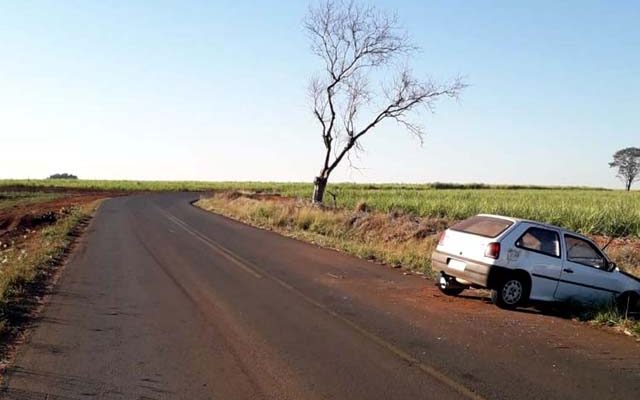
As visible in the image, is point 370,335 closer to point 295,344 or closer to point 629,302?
point 295,344

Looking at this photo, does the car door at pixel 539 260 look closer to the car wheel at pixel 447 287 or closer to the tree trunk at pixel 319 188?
the car wheel at pixel 447 287

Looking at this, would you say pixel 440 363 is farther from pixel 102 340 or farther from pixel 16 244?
pixel 16 244

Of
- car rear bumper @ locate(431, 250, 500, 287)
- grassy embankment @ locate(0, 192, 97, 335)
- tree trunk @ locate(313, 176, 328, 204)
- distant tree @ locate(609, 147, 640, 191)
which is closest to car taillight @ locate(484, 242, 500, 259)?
car rear bumper @ locate(431, 250, 500, 287)

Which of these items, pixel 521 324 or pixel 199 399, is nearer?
pixel 199 399

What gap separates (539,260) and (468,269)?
1154mm

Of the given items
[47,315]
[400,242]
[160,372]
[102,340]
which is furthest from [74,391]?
[400,242]

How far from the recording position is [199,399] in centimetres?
596

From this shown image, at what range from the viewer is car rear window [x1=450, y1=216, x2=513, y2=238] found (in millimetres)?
11070

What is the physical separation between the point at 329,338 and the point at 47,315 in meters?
4.24

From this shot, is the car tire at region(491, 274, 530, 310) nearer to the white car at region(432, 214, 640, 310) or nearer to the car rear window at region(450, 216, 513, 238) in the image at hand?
the white car at region(432, 214, 640, 310)

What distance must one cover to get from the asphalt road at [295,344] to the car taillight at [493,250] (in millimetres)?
894

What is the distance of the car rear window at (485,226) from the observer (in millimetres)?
11070

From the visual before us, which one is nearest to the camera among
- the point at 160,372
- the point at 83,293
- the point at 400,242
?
the point at 160,372

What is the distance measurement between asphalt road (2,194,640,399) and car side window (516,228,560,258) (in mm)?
1260
